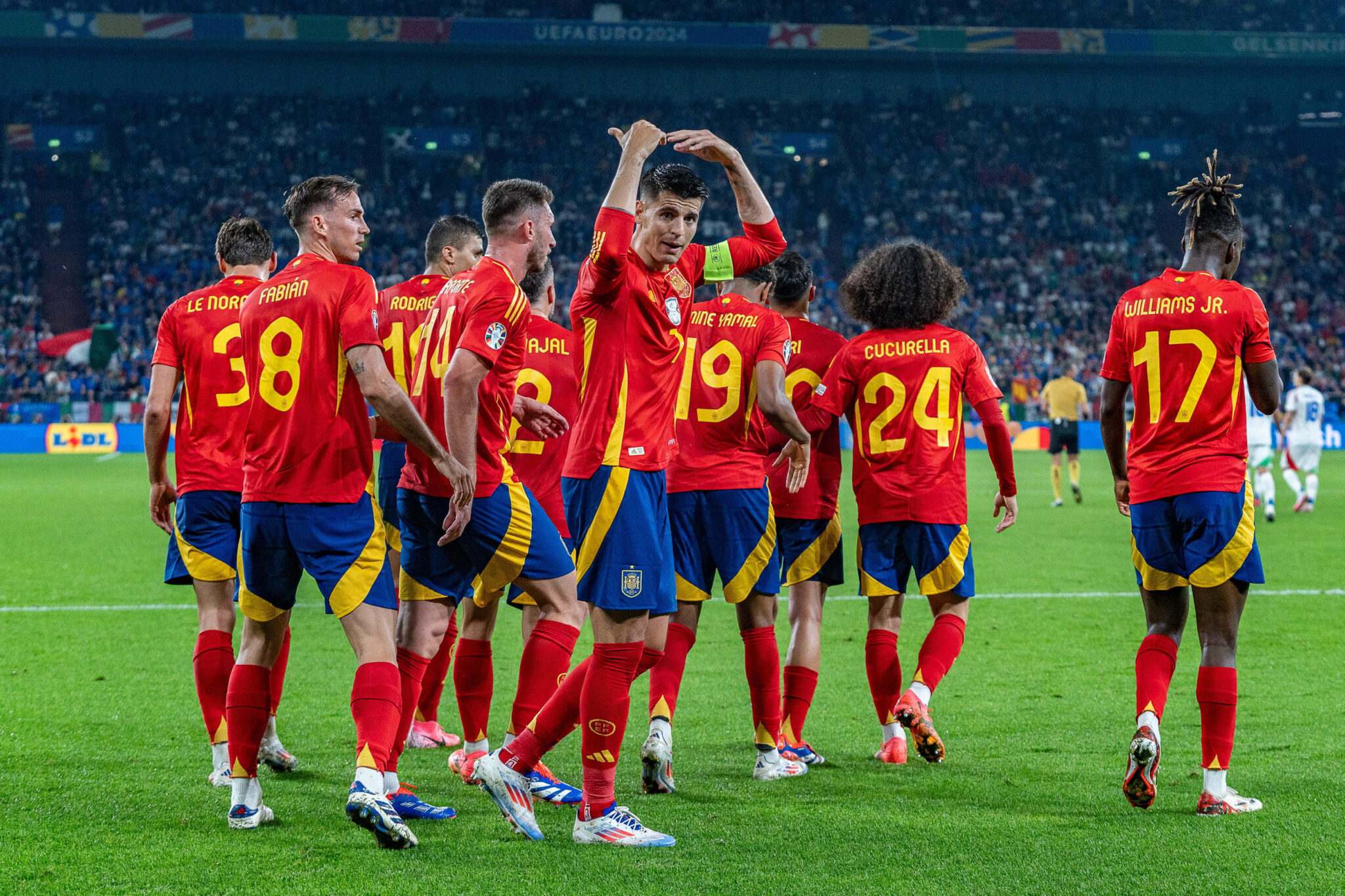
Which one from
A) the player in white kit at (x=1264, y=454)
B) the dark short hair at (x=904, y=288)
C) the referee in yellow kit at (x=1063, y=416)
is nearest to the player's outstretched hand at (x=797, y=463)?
the dark short hair at (x=904, y=288)

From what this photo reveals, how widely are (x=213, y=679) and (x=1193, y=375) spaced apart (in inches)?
156

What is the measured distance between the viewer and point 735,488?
5.34 meters

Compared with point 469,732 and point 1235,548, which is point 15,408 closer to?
point 469,732

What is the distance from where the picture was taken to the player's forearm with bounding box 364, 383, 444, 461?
13.3 feet

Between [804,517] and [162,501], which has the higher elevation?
[162,501]

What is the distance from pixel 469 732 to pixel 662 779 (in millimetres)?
854

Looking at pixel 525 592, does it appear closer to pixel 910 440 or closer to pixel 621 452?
pixel 621 452

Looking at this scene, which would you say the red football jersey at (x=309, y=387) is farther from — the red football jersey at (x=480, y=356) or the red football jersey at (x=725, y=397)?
the red football jersey at (x=725, y=397)

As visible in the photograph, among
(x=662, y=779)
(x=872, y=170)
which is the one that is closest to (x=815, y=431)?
(x=662, y=779)

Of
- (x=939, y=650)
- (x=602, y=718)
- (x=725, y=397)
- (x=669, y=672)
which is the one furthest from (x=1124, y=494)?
(x=602, y=718)

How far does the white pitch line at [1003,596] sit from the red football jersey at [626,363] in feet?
19.9

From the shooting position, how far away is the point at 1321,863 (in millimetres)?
3861

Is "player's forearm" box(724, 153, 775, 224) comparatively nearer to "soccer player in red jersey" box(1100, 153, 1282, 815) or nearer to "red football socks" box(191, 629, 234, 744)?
"soccer player in red jersey" box(1100, 153, 1282, 815)

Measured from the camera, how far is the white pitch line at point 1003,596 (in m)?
9.49
